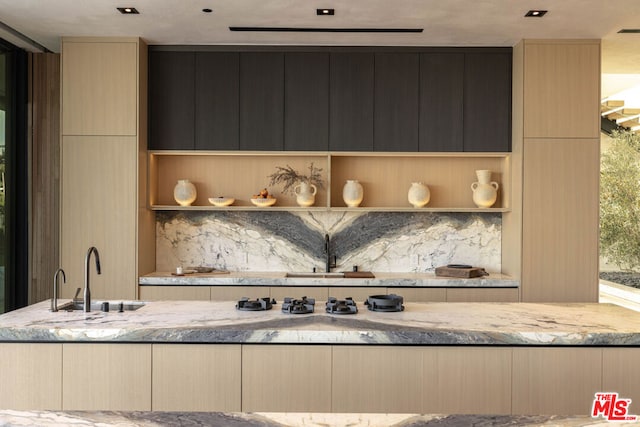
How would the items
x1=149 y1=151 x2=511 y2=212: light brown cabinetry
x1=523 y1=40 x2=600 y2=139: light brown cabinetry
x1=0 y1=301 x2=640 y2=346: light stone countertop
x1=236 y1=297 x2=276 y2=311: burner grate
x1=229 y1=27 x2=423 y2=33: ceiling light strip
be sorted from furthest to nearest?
x1=149 y1=151 x2=511 y2=212: light brown cabinetry → x1=523 y1=40 x2=600 y2=139: light brown cabinetry → x1=229 y1=27 x2=423 y2=33: ceiling light strip → x1=236 y1=297 x2=276 y2=311: burner grate → x1=0 y1=301 x2=640 y2=346: light stone countertop

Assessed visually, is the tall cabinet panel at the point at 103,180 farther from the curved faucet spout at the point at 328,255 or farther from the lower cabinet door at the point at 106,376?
the lower cabinet door at the point at 106,376

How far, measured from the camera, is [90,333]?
291 centimetres

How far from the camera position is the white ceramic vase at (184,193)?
17.5 ft

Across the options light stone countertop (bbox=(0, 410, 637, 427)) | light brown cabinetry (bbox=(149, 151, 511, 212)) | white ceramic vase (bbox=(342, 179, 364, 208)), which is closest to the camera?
light stone countertop (bbox=(0, 410, 637, 427))

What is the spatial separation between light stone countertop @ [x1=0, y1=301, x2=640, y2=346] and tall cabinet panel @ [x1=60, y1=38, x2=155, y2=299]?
66.8 inches

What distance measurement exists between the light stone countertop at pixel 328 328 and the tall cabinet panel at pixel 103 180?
170cm

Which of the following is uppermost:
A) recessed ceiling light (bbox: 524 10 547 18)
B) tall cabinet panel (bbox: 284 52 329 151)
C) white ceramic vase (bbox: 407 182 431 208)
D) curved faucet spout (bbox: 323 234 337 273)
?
recessed ceiling light (bbox: 524 10 547 18)

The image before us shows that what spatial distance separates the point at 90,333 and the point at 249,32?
2884 mm

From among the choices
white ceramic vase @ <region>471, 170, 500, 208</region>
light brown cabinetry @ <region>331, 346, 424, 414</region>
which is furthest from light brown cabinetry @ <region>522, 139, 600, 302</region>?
light brown cabinetry @ <region>331, 346, 424, 414</region>

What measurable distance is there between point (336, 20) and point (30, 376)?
320cm

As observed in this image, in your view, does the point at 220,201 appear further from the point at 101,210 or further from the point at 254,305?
the point at 254,305

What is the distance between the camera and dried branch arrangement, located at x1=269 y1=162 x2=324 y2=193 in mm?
5508

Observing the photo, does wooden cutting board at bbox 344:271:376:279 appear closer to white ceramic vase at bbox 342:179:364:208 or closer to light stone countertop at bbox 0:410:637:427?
white ceramic vase at bbox 342:179:364:208

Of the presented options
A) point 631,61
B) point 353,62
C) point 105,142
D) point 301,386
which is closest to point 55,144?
point 105,142
